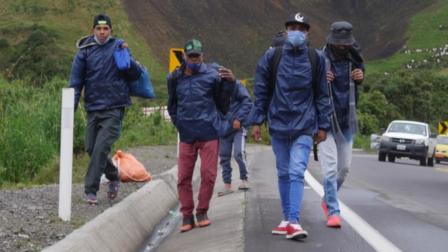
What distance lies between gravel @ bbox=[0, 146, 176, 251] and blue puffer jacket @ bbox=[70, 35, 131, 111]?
3.67 feet

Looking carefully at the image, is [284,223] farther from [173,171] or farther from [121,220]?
[173,171]

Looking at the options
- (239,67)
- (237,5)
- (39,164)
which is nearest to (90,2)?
(239,67)

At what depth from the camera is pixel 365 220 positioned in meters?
9.44

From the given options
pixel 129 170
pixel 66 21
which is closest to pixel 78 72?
pixel 129 170

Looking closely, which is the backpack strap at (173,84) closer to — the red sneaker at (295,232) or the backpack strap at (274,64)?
the backpack strap at (274,64)

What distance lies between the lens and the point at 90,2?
79688mm

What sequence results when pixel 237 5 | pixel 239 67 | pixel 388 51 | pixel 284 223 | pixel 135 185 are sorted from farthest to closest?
pixel 388 51
pixel 237 5
pixel 239 67
pixel 135 185
pixel 284 223

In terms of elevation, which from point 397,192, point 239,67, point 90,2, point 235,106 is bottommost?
point 397,192

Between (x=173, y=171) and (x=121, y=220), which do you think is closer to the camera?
(x=121, y=220)

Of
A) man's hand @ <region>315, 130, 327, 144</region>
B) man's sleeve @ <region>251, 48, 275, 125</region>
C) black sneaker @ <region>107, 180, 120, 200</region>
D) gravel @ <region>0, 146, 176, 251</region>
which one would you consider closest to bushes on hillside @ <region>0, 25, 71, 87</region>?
gravel @ <region>0, 146, 176, 251</region>

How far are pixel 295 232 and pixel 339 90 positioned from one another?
5.74ft

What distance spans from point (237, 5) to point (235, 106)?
296 ft

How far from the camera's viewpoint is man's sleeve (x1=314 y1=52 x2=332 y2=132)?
791 centimetres

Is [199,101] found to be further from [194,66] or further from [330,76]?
[330,76]
